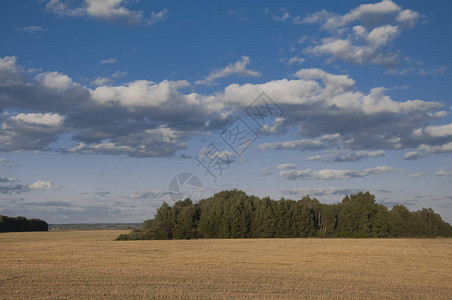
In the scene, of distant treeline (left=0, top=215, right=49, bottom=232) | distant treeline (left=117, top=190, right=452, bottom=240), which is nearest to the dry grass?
distant treeline (left=117, top=190, right=452, bottom=240)

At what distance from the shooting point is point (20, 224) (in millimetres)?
102750

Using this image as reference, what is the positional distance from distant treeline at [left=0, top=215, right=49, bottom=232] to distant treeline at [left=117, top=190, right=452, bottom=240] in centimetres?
4594

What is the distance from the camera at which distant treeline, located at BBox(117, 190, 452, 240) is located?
68750 mm

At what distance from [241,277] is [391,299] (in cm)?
771

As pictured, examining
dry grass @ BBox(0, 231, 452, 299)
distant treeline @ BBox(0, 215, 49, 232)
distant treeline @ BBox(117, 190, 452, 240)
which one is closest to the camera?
dry grass @ BBox(0, 231, 452, 299)

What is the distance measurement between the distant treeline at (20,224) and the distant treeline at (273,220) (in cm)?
4594

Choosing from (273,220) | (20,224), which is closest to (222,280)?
(273,220)

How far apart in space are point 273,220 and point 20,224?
6703 centimetres

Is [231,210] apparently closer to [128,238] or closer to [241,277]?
[128,238]

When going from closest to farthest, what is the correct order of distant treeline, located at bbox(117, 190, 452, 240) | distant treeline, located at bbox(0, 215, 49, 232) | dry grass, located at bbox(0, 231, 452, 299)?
dry grass, located at bbox(0, 231, 452, 299) → distant treeline, located at bbox(117, 190, 452, 240) → distant treeline, located at bbox(0, 215, 49, 232)

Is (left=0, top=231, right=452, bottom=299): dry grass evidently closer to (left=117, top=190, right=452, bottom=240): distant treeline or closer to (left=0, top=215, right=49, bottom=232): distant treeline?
(left=117, top=190, right=452, bottom=240): distant treeline

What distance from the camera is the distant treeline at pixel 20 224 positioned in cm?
9657

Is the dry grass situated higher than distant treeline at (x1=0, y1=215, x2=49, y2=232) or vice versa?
distant treeline at (x1=0, y1=215, x2=49, y2=232)

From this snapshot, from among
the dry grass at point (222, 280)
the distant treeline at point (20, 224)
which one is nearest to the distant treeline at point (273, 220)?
the dry grass at point (222, 280)
